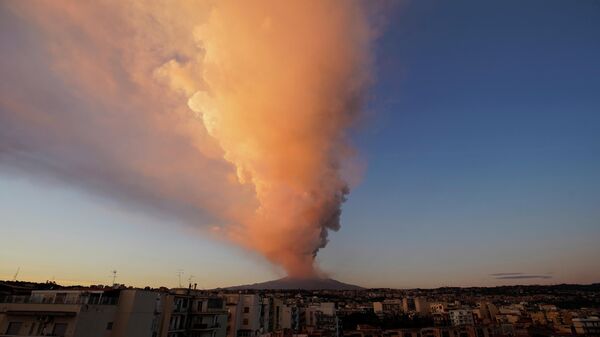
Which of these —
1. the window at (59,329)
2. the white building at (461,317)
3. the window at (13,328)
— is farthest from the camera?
the white building at (461,317)

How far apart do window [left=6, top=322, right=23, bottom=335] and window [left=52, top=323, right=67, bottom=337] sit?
4695 mm

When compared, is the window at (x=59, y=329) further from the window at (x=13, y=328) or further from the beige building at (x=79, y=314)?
the window at (x=13, y=328)

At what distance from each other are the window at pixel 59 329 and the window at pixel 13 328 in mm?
4695

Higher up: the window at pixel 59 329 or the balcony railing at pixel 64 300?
the balcony railing at pixel 64 300

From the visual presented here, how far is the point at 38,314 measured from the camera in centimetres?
3266

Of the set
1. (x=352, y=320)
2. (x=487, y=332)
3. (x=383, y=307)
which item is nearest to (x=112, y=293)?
(x=487, y=332)

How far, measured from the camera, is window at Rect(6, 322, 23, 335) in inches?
1308

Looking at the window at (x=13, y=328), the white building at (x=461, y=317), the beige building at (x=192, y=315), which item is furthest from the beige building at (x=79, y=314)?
the white building at (x=461, y=317)

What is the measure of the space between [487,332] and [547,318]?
229 feet

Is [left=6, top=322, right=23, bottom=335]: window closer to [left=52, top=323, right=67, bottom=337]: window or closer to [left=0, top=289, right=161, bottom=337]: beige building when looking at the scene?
[left=0, top=289, right=161, bottom=337]: beige building

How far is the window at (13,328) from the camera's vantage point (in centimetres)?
3321

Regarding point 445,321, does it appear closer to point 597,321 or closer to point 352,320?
point 352,320

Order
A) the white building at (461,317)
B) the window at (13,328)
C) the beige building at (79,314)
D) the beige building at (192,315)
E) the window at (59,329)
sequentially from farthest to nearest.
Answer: the white building at (461,317), the beige building at (192,315), the window at (13,328), the beige building at (79,314), the window at (59,329)

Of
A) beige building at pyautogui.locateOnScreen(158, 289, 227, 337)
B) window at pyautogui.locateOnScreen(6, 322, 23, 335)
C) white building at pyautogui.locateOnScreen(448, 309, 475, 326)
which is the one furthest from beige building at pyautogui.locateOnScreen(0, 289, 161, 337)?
white building at pyautogui.locateOnScreen(448, 309, 475, 326)
